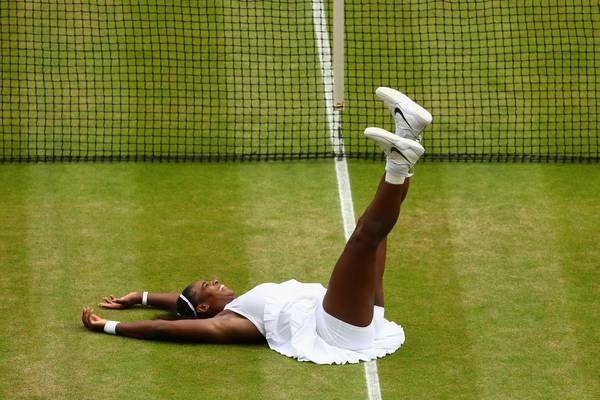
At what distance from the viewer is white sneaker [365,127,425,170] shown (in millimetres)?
10000

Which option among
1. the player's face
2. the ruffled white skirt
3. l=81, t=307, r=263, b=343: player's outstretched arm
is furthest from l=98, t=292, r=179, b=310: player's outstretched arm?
the ruffled white skirt

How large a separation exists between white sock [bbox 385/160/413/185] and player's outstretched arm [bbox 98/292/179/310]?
2257mm

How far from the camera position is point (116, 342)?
10.6 meters

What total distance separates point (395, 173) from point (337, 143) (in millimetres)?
5037

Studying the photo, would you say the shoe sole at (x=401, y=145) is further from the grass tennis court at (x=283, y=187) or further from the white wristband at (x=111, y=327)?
the white wristband at (x=111, y=327)

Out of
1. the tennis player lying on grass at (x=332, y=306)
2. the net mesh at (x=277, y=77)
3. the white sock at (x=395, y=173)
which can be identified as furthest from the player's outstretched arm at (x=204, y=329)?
the net mesh at (x=277, y=77)

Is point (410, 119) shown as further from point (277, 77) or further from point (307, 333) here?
point (277, 77)

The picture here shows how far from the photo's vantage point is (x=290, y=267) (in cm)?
1192

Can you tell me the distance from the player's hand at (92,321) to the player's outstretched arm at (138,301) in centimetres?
41

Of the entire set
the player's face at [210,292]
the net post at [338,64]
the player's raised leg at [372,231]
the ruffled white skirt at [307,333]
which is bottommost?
the ruffled white skirt at [307,333]

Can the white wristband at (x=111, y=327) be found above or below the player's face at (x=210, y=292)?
below

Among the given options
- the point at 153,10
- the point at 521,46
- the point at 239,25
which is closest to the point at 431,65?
the point at 521,46

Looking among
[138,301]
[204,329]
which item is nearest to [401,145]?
[204,329]

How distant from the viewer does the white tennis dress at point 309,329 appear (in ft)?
33.5
